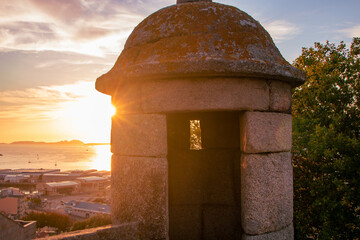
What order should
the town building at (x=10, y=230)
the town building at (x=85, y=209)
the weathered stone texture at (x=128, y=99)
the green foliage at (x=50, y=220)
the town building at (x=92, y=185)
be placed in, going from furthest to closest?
the town building at (x=92, y=185)
the town building at (x=85, y=209)
the green foliage at (x=50, y=220)
the town building at (x=10, y=230)
the weathered stone texture at (x=128, y=99)

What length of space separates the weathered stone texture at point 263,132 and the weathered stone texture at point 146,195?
818mm

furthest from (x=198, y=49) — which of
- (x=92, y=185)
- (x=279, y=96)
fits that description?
(x=92, y=185)

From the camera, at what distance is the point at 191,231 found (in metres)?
4.09

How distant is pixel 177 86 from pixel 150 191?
1.02m

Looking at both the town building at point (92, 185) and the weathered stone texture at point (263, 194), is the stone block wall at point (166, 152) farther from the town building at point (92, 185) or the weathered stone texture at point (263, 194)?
the town building at point (92, 185)

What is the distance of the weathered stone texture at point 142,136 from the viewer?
2633 mm

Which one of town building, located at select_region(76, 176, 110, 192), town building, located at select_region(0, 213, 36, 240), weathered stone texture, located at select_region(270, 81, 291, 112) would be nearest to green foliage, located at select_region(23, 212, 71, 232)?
town building, located at select_region(0, 213, 36, 240)

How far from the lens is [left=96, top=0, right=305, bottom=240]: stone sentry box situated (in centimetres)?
257

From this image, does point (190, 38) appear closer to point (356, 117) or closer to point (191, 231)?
point (191, 231)

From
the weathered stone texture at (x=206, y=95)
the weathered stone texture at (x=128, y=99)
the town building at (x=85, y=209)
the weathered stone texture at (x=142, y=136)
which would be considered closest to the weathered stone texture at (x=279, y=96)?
the weathered stone texture at (x=206, y=95)

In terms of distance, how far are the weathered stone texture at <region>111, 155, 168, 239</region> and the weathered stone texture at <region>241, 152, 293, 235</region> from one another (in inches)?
29.9

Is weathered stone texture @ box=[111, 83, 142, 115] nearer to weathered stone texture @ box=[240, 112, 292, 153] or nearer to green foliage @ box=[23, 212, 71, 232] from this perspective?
weathered stone texture @ box=[240, 112, 292, 153]

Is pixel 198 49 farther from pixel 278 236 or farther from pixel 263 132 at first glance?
pixel 278 236

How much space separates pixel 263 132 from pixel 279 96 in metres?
0.42
